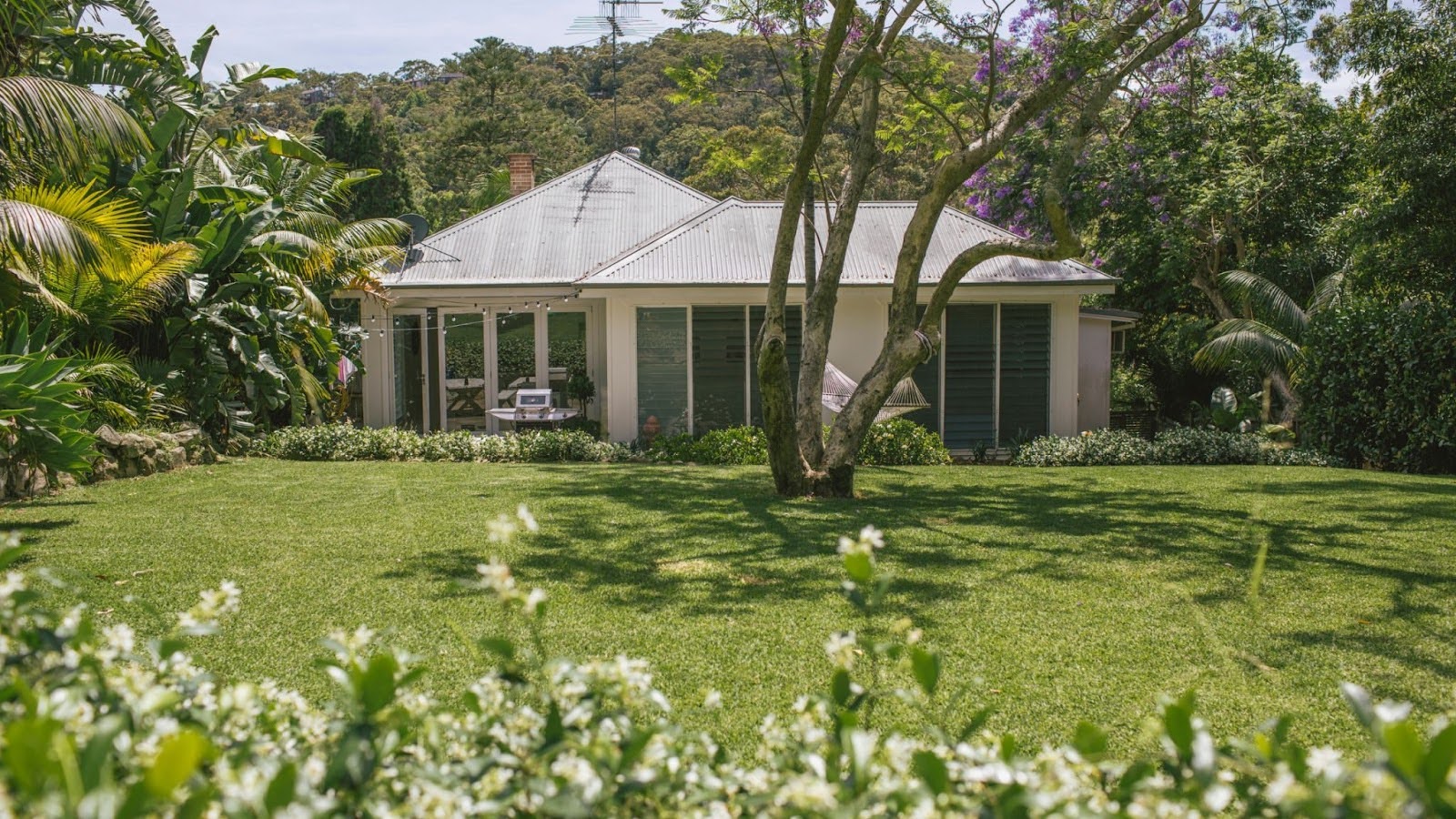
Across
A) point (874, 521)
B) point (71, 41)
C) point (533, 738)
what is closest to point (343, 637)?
point (533, 738)

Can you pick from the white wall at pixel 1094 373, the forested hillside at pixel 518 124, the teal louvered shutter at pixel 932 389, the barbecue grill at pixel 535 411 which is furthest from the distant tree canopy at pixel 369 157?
the white wall at pixel 1094 373

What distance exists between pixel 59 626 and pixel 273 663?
3242mm

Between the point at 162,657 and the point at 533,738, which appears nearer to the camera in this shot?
the point at 533,738

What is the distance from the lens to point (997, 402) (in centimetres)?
1755

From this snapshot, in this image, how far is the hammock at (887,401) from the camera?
15016mm

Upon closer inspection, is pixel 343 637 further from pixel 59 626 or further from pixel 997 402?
pixel 997 402

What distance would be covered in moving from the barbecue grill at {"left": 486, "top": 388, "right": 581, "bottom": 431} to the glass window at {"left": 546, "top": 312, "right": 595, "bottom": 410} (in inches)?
22.5

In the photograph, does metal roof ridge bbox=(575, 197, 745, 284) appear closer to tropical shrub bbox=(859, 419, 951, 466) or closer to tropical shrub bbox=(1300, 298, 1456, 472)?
tropical shrub bbox=(859, 419, 951, 466)

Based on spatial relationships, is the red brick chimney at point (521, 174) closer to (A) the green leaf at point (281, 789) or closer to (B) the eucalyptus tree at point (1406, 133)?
(B) the eucalyptus tree at point (1406, 133)

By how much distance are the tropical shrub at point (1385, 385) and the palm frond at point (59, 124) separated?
15.4m

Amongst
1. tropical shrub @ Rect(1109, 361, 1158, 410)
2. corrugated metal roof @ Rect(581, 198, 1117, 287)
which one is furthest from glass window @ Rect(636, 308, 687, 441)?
tropical shrub @ Rect(1109, 361, 1158, 410)

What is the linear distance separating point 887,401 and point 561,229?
7860 mm

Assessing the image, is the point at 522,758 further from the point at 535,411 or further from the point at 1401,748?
the point at 535,411

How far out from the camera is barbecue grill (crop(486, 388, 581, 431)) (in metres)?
17.3
